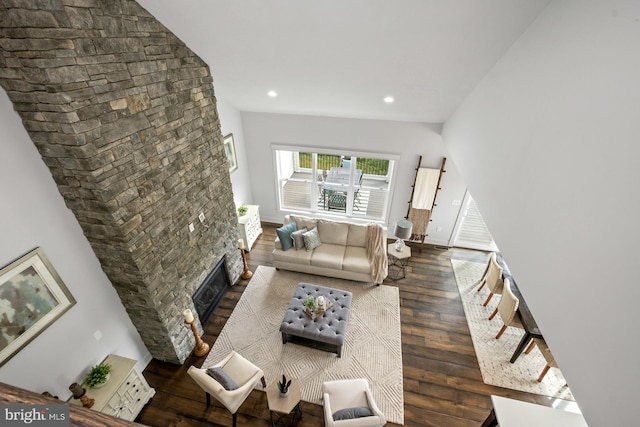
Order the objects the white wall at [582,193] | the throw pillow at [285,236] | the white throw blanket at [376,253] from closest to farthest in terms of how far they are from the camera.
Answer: the white wall at [582,193] < the white throw blanket at [376,253] < the throw pillow at [285,236]

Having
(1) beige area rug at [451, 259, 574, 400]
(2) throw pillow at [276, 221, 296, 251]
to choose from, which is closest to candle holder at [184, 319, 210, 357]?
(2) throw pillow at [276, 221, 296, 251]

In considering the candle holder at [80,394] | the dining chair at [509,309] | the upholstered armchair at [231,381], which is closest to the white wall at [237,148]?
the upholstered armchair at [231,381]

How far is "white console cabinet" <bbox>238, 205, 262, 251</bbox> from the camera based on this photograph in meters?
5.79

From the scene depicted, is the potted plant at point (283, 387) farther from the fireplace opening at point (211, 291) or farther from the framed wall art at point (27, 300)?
the framed wall art at point (27, 300)

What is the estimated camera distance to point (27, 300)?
2482mm

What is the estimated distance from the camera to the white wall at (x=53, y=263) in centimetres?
230

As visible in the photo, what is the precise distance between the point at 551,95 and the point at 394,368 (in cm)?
356

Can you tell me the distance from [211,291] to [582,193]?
4581 mm

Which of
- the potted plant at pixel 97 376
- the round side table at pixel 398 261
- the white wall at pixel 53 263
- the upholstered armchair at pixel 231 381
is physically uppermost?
the white wall at pixel 53 263

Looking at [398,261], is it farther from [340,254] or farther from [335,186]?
[335,186]

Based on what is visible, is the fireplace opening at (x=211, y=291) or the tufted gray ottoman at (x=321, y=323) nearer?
the tufted gray ottoman at (x=321, y=323)

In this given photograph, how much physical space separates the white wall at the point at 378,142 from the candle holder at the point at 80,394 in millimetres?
4670

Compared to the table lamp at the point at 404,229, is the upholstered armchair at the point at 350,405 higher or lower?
lower

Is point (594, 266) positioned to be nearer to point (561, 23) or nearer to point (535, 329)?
point (561, 23)
